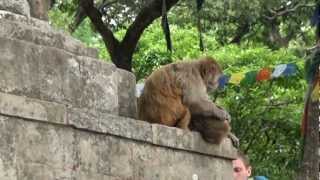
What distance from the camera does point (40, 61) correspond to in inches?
250

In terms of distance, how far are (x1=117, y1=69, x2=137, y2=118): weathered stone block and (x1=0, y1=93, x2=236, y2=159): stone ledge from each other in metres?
0.33

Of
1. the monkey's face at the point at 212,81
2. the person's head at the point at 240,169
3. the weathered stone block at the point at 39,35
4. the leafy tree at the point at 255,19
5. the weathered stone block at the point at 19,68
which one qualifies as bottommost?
the person's head at the point at 240,169

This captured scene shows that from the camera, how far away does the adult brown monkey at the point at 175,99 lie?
25.5 feet

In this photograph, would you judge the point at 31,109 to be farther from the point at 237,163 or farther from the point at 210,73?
the point at 210,73

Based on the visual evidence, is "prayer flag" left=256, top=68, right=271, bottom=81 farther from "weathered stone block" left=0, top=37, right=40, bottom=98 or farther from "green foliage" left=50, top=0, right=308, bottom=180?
"weathered stone block" left=0, top=37, right=40, bottom=98

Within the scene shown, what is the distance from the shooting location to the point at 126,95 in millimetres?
7168

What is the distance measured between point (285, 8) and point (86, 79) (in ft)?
39.8

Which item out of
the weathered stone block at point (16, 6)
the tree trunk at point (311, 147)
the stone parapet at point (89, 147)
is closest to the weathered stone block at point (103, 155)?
the stone parapet at point (89, 147)

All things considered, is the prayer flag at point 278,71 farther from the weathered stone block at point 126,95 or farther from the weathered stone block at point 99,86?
the weathered stone block at point 99,86

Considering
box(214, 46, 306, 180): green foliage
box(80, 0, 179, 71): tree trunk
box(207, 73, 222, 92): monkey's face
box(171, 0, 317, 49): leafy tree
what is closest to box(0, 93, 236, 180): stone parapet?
box(207, 73, 222, 92): monkey's face

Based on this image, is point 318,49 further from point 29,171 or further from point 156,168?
point 29,171

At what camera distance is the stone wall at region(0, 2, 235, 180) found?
5.96 meters

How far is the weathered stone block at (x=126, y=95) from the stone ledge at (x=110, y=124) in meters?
0.33

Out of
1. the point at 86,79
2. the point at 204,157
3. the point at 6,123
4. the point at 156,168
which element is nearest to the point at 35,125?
the point at 6,123
